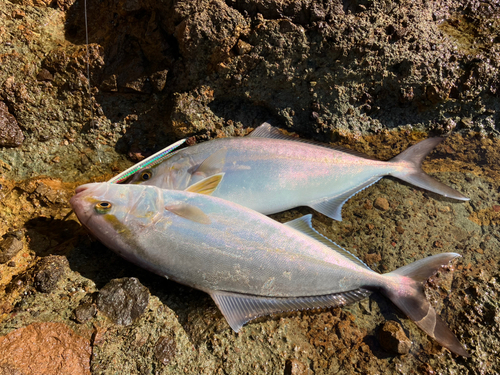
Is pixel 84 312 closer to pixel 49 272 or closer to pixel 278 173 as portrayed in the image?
pixel 49 272

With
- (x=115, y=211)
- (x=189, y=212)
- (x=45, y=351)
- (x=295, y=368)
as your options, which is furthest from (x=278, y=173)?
(x=45, y=351)

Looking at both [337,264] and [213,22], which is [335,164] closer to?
[337,264]

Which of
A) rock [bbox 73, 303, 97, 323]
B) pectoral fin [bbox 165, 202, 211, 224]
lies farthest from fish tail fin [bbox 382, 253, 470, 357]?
rock [bbox 73, 303, 97, 323]

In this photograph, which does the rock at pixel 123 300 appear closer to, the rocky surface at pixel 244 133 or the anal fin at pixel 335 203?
the rocky surface at pixel 244 133

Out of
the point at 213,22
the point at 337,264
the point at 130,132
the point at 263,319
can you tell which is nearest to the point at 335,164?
the point at 337,264

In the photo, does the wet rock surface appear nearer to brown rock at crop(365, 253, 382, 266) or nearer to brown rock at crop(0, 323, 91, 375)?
brown rock at crop(0, 323, 91, 375)
